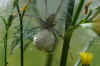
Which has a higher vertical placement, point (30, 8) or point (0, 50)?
point (30, 8)

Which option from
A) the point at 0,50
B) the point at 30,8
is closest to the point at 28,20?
the point at 30,8

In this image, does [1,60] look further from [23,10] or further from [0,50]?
[23,10]

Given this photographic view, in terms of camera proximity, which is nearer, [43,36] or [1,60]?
[43,36]

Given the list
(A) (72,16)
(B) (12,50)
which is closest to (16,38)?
(B) (12,50)

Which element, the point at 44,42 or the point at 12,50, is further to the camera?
the point at 12,50

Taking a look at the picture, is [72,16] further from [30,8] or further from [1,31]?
[1,31]
